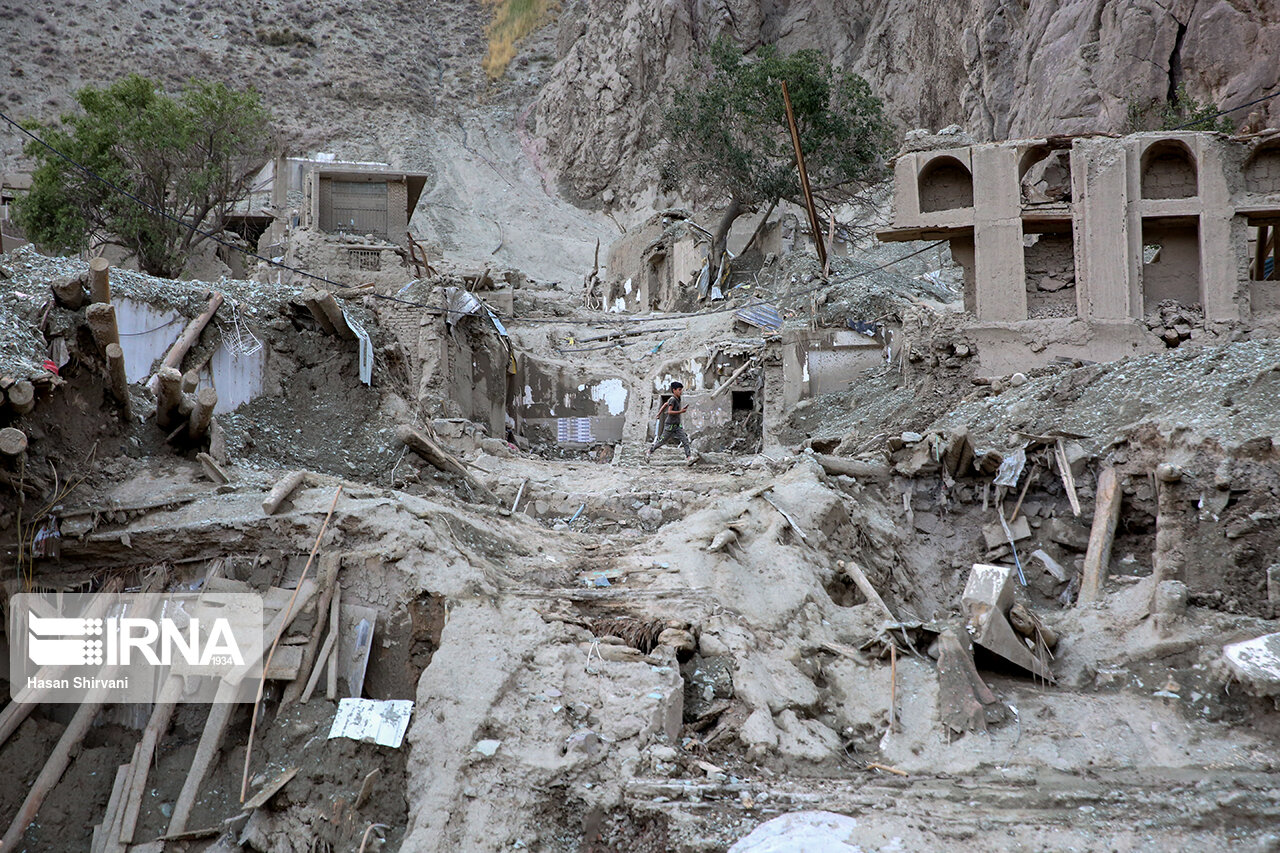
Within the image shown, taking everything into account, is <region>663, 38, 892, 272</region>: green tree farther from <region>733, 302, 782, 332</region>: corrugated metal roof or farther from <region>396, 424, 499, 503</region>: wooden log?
<region>396, 424, 499, 503</region>: wooden log

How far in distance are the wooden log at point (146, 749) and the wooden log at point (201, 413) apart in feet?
9.10

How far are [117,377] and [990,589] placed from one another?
7844mm

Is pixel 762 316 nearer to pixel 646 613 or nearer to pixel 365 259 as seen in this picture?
pixel 365 259

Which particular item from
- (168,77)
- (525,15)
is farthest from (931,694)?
(525,15)

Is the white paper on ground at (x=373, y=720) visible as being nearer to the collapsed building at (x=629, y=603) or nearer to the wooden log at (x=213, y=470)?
the collapsed building at (x=629, y=603)

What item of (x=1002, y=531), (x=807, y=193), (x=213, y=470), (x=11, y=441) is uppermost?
(x=807, y=193)

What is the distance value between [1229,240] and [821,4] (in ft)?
113

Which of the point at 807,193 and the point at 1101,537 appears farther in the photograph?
the point at 807,193

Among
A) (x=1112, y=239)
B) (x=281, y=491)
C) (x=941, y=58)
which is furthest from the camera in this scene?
(x=941, y=58)

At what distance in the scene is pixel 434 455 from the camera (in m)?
10.9

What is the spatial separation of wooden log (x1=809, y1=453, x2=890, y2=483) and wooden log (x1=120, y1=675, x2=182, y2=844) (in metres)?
7.06

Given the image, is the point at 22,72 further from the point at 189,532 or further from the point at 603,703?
the point at 603,703

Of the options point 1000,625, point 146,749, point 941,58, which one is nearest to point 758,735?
point 1000,625

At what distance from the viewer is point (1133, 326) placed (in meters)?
15.1
